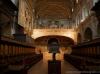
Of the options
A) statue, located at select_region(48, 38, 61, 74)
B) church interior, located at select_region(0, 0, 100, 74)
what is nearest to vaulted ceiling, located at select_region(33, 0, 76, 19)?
church interior, located at select_region(0, 0, 100, 74)

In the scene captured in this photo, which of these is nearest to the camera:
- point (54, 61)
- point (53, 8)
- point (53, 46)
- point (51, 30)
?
point (53, 46)

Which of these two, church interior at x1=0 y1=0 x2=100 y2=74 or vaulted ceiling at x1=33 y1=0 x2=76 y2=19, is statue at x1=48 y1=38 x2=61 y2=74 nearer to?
church interior at x1=0 y1=0 x2=100 y2=74

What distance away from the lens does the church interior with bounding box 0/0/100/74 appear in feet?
39.5

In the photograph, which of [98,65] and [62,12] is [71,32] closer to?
[62,12]

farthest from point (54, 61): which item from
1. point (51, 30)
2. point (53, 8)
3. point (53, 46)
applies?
point (53, 8)

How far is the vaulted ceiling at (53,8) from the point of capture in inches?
1464

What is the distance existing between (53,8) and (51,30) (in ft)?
27.3

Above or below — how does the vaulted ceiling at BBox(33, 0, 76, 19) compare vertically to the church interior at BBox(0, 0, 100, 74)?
above

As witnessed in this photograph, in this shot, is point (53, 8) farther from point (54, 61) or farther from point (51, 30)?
point (54, 61)

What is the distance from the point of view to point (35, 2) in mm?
35344

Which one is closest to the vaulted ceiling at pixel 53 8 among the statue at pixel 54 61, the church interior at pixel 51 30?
the church interior at pixel 51 30

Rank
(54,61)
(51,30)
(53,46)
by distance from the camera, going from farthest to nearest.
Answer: (51,30) → (54,61) → (53,46)

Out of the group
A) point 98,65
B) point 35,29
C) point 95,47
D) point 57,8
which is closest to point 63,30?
point 35,29

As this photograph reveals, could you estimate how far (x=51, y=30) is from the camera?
3519 cm
